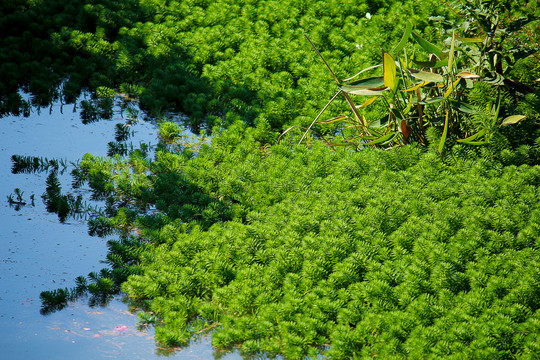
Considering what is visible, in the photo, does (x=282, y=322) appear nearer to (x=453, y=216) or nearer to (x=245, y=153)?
(x=453, y=216)

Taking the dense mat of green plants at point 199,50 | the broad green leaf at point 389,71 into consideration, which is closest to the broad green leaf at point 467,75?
the broad green leaf at point 389,71

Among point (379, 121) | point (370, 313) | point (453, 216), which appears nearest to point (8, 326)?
point (370, 313)

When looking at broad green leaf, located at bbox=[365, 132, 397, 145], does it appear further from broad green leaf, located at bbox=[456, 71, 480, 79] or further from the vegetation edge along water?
broad green leaf, located at bbox=[456, 71, 480, 79]

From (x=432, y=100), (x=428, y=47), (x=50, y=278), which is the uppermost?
(x=428, y=47)

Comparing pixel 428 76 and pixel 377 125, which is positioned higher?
pixel 428 76

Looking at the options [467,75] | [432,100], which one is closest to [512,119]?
[467,75]

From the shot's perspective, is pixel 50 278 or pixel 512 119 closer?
pixel 50 278

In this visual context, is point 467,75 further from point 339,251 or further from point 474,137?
point 339,251

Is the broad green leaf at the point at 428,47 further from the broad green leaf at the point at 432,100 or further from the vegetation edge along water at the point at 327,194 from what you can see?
the broad green leaf at the point at 432,100

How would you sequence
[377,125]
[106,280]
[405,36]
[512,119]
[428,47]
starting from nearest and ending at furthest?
1. [106,280]
2. [405,36]
3. [512,119]
4. [428,47]
5. [377,125]

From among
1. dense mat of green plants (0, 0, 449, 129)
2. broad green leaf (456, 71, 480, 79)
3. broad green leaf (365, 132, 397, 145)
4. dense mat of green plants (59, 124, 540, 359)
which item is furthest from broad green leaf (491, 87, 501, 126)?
dense mat of green plants (0, 0, 449, 129)
